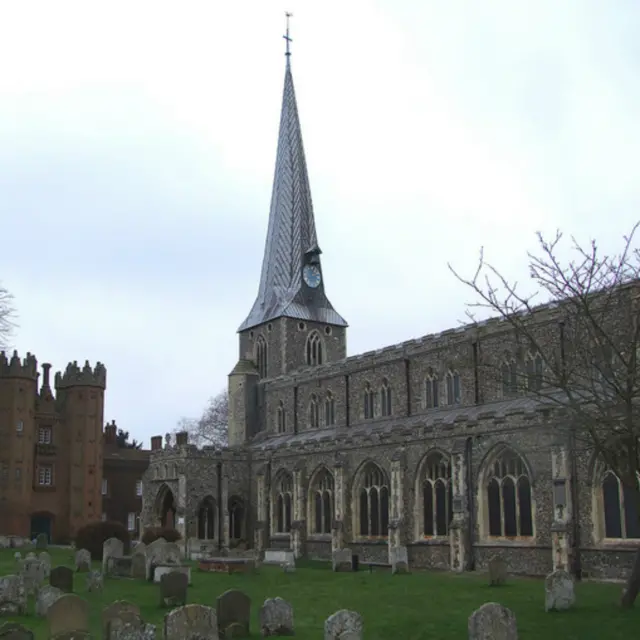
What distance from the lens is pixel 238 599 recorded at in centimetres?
1477

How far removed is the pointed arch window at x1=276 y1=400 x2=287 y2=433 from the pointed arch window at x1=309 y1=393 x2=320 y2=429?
255cm

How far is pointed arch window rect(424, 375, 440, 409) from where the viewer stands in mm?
36281

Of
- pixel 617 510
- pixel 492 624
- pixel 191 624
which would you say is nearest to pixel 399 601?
pixel 492 624

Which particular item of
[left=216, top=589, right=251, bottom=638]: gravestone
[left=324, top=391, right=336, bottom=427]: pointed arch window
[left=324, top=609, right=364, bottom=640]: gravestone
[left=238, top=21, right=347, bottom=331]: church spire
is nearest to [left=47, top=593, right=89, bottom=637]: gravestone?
[left=216, top=589, right=251, bottom=638]: gravestone

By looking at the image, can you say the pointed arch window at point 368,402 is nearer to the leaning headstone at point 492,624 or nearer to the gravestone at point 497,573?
the gravestone at point 497,573

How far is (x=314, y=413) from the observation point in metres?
43.7

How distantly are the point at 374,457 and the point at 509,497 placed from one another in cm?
700

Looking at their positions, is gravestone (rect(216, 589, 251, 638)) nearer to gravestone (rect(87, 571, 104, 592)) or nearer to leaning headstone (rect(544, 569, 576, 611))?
leaning headstone (rect(544, 569, 576, 611))

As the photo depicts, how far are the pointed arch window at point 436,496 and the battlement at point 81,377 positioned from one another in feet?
74.9

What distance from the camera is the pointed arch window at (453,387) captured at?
115 feet

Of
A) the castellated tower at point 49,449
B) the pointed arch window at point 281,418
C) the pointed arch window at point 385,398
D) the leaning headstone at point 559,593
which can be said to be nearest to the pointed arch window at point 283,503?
the pointed arch window at point 385,398

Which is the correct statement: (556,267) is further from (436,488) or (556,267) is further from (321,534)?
(321,534)

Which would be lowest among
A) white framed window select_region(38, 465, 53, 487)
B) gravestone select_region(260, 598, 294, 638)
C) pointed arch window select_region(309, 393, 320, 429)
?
gravestone select_region(260, 598, 294, 638)

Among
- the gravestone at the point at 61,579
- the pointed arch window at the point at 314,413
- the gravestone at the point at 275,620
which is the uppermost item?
the pointed arch window at the point at 314,413
